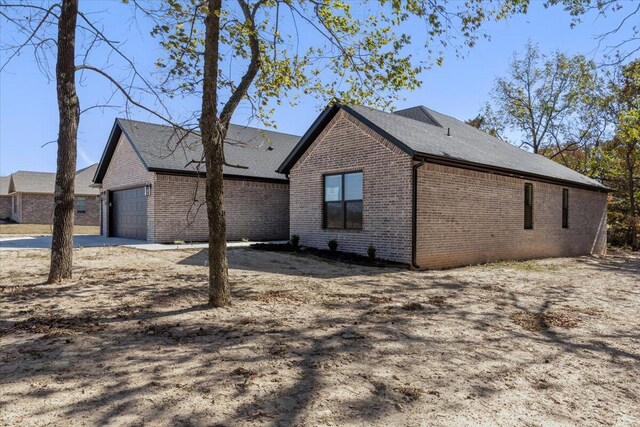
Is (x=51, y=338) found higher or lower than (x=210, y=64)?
lower

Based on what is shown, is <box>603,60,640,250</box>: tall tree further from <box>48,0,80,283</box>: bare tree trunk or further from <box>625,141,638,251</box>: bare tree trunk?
<box>48,0,80,283</box>: bare tree trunk

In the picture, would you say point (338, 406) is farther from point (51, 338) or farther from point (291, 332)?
point (51, 338)

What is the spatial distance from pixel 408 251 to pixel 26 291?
852 centimetres

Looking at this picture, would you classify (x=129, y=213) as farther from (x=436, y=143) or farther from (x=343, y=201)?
(x=436, y=143)

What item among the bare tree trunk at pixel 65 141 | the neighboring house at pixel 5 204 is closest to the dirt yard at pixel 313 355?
the bare tree trunk at pixel 65 141

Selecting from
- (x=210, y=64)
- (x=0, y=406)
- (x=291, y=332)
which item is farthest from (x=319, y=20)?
(x=0, y=406)

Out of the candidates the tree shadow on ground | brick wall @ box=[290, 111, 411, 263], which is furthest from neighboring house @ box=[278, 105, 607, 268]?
the tree shadow on ground

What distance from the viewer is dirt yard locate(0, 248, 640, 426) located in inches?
129

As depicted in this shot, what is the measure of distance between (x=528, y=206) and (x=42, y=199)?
38088 mm

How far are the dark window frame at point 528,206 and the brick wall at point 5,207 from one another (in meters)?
45.3

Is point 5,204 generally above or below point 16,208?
above

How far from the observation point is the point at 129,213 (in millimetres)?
20375

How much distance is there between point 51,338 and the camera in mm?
4812

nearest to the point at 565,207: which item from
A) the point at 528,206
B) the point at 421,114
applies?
the point at 528,206
